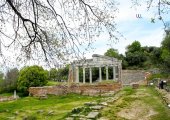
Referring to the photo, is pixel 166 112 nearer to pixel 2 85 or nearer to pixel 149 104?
pixel 149 104

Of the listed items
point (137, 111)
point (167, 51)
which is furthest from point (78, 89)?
point (167, 51)

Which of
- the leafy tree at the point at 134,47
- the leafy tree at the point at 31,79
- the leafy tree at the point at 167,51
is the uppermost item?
the leafy tree at the point at 134,47

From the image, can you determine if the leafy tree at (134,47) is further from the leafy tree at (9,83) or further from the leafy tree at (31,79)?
the leafy tree at (31,79)

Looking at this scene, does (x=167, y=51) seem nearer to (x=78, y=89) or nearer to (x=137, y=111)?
(x=78, y=89)

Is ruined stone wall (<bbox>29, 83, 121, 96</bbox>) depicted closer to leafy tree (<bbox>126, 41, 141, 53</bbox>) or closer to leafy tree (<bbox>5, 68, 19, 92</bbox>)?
leafy tree (<bbox>5, 68, 19, 92</bbox>)

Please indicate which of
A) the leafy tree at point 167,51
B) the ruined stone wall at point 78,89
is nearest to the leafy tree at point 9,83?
the leafy tree at point 167,51

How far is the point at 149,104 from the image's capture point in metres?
20.0

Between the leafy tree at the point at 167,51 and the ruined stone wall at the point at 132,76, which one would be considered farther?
the ruined stone wall at the point at 132,76

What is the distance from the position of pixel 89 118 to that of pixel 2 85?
5398 centimetres

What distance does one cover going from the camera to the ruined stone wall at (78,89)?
34.1m

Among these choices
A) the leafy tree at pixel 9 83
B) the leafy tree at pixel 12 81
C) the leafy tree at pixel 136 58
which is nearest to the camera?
the leafy tree at pixel 12 81

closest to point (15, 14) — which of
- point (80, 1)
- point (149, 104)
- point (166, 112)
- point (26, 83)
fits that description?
point (80, 1)

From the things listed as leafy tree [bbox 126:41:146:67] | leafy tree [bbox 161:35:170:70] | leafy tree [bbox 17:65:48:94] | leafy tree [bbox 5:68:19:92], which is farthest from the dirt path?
leafy tree [bbox 126:41:146:67]

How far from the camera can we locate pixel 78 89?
1391 inches
